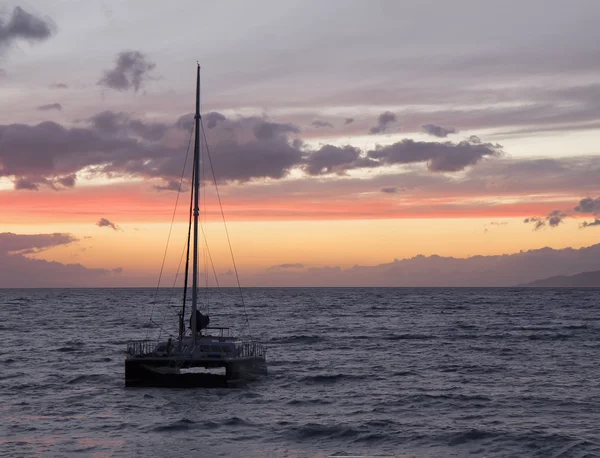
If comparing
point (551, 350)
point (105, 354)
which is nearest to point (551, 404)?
point (551, 350)

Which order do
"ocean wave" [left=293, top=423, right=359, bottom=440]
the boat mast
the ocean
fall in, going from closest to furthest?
the ocean < "ocean wave" [left=293, top=423, right=359, bottom=440] < the boat mast

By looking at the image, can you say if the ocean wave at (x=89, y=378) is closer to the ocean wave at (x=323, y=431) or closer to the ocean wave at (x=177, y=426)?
the ocean wave at (x=177, y=426)

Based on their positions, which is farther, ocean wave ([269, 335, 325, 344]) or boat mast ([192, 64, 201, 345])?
ocean wave ([269, 335, 325, 344])

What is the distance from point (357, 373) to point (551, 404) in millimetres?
18357

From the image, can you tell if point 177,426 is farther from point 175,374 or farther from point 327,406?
point 327,406

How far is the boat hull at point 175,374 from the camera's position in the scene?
46594mm

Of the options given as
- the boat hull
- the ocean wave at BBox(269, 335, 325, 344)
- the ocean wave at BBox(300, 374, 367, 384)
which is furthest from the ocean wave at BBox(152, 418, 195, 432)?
the ocean wave at BBox(269, 335, 325, 344)

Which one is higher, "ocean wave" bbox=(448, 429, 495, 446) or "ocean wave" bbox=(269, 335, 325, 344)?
"ocean wave" bbox=(448, 429, 495, 446)

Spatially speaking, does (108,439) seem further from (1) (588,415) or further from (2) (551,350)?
(2) (551,350)

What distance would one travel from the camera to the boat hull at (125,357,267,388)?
1834 inches

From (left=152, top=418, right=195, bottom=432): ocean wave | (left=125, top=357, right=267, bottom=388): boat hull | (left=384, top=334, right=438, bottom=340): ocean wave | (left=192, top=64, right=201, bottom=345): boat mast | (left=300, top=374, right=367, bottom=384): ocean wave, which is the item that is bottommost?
(left=384, top=334, right=438, bottom=340): ocean wave

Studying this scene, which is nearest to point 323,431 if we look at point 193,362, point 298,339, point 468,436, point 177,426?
point 468,436

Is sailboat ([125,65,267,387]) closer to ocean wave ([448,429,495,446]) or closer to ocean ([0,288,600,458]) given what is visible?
ocean ([0,288,600,458])

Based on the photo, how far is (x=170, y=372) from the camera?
4656 centimetres
